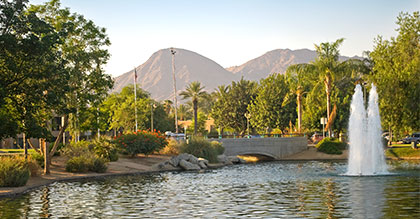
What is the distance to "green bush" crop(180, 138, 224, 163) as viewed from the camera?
5994 centimetres

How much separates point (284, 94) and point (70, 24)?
65850 millimetres

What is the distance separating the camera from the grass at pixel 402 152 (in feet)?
219

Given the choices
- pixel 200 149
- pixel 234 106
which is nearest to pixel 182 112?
pixel 234 106

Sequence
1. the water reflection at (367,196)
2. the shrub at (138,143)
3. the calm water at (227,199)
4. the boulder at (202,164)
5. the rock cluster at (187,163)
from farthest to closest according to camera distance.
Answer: the shrub at (138,143) → the boulder at (202,164) → the rock cluster at (187,163) → the calm water at (227,199) → the water reflection at (367,196)

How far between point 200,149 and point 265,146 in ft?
53.3

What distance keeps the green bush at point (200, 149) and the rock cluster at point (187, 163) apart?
3816 millimetres

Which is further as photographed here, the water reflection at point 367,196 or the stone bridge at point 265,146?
the stone bridge at point 265,146

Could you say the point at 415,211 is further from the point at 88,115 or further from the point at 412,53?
the point at 412,53

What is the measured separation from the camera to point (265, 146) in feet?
243

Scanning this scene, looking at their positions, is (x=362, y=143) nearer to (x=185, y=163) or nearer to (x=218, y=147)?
(x=185, y=163)

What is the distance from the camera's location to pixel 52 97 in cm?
3453

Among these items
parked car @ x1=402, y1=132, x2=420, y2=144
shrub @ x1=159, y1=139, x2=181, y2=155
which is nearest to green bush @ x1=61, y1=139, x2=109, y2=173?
shrub @ x1=159, y1=139, x2=181, y2=155

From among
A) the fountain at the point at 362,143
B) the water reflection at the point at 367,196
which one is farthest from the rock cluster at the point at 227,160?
the water reflection at the point at 367,196

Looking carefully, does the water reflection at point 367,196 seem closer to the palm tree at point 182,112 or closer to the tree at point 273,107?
the tree at point 273,107
